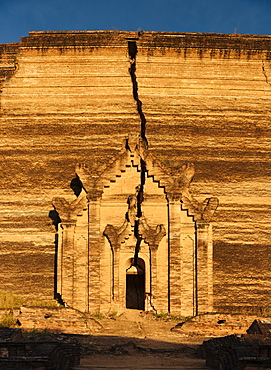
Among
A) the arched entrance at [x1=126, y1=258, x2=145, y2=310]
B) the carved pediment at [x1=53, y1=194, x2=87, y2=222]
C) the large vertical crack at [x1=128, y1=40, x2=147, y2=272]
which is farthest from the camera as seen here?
the arched entrance at [x1=126, y1=258, x2=145, y2=310]

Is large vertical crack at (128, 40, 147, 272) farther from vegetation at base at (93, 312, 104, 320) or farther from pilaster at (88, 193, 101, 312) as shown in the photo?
vegetation at base at (93, 312, 104, 320)

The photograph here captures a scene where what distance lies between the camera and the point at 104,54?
32156mm

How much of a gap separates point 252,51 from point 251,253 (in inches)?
416

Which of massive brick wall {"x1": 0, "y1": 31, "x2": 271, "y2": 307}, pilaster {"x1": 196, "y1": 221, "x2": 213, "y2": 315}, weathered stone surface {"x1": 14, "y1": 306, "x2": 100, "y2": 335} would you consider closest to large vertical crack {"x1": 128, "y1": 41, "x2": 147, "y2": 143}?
massive brick wall {"x1": 0, "y1": 31, "x2": 271, "y2": 307}

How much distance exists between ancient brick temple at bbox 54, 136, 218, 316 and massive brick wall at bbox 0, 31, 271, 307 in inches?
51.4

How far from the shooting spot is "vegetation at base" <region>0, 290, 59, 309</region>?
25.0 metres

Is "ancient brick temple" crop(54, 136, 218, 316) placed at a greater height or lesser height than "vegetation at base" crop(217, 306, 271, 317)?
greater

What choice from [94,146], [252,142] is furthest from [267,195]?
[94,146]

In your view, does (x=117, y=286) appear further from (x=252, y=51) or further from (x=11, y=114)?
(x=252, y=51)

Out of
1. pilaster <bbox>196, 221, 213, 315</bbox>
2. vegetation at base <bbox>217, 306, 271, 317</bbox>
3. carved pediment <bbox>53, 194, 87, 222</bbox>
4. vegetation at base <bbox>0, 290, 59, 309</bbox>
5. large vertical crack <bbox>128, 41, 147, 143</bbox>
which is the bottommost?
vegetation at base <bbox>217, 306, 271, 317</bbox>

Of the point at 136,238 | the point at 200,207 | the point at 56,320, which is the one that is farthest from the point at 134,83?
the point at 56,320

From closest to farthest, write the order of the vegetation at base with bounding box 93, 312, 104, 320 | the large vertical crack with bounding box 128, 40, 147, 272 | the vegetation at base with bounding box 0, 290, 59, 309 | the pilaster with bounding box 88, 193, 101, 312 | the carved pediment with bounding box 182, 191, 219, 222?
the vegetation at base with bounding box 93, 312, 104, 320, the pilaster with bounding box 88, 193, 101, 312, the vegetation at base with bounding box 0, 290, 59, 309, the carved pediment with bounding box 182, 191, 219, 222, the large vertical crack with bounding box 128, 40, 147, 272

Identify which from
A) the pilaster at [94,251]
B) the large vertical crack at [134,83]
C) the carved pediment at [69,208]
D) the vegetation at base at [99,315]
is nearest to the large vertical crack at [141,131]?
the large vertical crack at [134,83]

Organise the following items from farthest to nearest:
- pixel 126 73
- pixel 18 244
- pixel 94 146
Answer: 1. pixel 126 73
2. pixel 94 146
3. pixel 18 244
